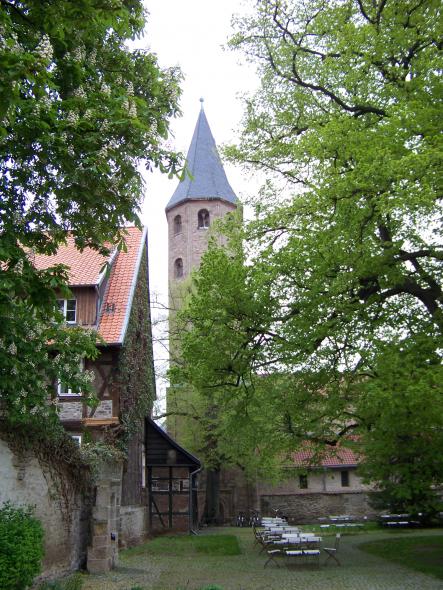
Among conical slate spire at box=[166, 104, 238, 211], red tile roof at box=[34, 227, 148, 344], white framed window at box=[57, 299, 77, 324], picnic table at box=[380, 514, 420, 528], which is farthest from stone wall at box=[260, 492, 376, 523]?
white framed window at box=[57, 299, 77, 324]

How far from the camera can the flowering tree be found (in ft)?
20.6

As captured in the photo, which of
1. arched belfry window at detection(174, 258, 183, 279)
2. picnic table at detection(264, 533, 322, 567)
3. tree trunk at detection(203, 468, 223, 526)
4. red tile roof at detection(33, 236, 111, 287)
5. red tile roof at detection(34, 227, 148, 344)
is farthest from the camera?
arched belfry window at detection(174, 258, 183, 279)

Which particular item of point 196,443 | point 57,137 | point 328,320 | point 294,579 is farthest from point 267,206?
point 196,443

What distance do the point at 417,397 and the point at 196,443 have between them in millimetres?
23545

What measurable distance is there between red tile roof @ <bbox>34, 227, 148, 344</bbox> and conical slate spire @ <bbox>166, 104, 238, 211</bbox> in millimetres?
26146

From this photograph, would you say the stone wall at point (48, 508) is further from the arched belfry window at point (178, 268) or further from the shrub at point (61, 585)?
the arched belfry window at point (178, 268)

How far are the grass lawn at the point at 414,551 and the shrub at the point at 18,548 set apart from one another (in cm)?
821

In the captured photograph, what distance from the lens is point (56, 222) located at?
334 inches

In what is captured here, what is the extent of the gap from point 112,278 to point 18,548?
12.9 metres

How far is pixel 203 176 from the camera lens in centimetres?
5038

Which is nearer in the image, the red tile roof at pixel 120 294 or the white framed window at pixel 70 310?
the red tile roof at pixel 120 294

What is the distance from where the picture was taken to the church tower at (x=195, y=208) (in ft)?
157

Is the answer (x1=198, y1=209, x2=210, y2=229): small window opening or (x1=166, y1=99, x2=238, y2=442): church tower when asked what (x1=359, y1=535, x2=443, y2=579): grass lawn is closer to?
(x1=166, y1=99, x2=238, y2=442): church tower

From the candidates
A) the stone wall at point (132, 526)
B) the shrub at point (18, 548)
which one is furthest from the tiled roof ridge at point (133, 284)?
the shrub at point (18, 548)
